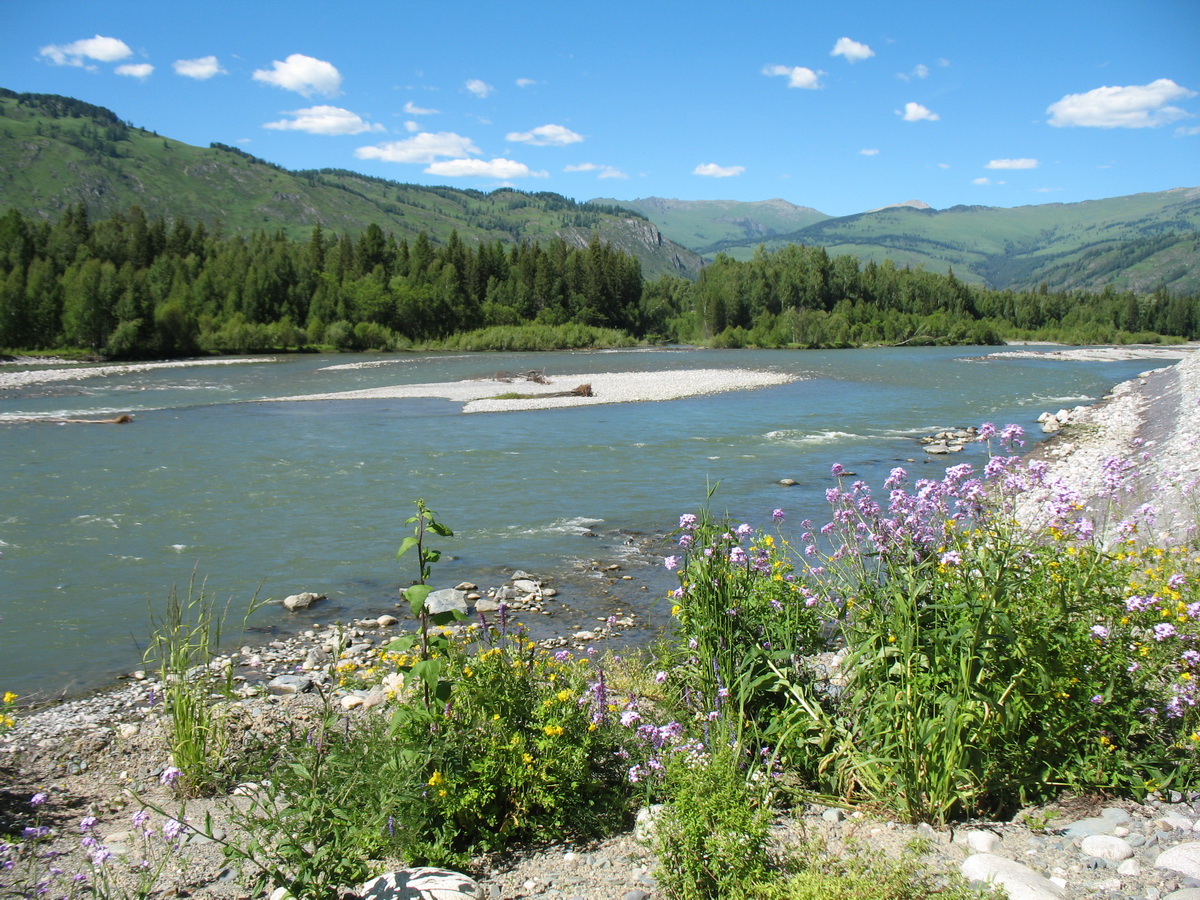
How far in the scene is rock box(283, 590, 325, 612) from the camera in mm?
10719

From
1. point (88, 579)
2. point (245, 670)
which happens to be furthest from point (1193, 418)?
point (88, 579)

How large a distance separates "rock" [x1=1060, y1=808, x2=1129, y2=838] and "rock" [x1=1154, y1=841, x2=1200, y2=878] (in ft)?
1.00

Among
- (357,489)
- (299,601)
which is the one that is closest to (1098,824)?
(299,601)

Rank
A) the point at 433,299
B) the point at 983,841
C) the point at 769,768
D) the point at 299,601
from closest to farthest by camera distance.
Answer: the point at 983,841 → the point at 769,768 → the point at 299,601 → the point at 433,299

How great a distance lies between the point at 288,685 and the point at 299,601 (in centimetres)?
326

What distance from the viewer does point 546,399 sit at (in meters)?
39.4

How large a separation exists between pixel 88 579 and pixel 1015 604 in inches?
500

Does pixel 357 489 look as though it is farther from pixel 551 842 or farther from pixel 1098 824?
pixel 1098 824

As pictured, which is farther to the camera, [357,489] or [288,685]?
[357,489]

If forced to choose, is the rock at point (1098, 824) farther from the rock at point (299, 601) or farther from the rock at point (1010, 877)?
the rock at point (299, 601)

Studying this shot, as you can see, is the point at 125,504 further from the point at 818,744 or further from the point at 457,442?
the point at 818,744

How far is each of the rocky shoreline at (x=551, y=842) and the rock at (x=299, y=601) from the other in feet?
5.46

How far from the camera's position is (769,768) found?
464cm

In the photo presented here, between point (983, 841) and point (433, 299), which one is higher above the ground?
point (433, 299)
